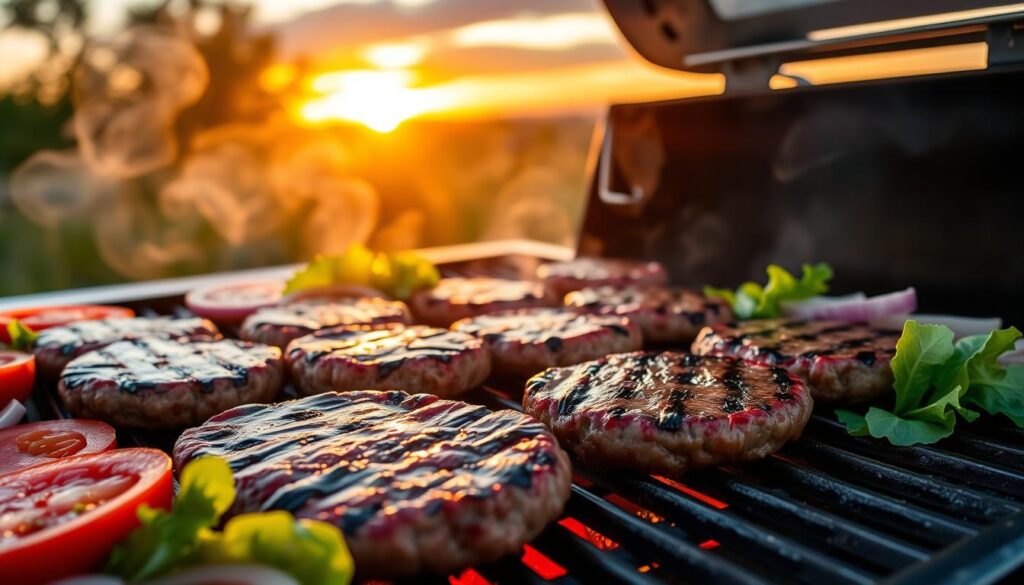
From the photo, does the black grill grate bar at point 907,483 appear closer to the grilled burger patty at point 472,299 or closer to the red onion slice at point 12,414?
the grilled burger patty at point 472,299

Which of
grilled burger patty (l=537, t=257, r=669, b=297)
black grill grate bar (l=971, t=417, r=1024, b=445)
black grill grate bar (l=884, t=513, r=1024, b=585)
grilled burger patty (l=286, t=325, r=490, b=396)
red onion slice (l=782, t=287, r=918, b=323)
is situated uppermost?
grilled burger patty (l=537, t=257, r=669, b=297)

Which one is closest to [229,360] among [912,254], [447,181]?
[912,254]

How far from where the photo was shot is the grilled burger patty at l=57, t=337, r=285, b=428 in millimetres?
3055

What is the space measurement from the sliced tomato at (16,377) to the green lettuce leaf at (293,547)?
6.90ft

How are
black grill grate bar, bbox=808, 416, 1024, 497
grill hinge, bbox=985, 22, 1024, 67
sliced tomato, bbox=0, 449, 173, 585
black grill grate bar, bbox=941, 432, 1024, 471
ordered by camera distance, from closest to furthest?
1. sliced tomato, bbox=0, 449, 173, 585
2. black grill grate bar, bbox=808, 416, 1024, 497
3. black grill grate bar, bbox=941, 432, 1024, 471
4. grill hinge, bbox=985, 22, 1024, 67

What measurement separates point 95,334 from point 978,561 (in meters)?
3.63

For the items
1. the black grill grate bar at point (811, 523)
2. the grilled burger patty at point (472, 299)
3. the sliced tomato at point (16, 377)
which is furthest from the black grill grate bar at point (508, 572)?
the grilled burger patty at point (472, 299)

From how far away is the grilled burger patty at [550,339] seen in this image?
3.57 m

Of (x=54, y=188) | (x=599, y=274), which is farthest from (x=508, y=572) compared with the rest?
(x=54, y=188)

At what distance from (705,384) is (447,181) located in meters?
18.1

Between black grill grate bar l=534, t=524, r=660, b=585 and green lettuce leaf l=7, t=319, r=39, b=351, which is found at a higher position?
green lettuce leaf l=7, t=319, r=39, b=351

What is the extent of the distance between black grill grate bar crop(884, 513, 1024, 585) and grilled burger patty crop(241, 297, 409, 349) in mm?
2809

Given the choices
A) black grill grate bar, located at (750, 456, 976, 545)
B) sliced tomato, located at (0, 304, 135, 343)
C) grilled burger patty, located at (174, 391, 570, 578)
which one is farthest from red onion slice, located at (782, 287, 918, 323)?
sliced tomato, located at (0, 304, 135, 343)

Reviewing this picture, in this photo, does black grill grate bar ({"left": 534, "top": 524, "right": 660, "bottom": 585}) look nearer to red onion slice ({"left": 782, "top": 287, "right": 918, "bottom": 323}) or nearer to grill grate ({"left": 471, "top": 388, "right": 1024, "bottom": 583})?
grill grate ({"left": 471, "top": 388, "right": 1024, "bottom": 583})
